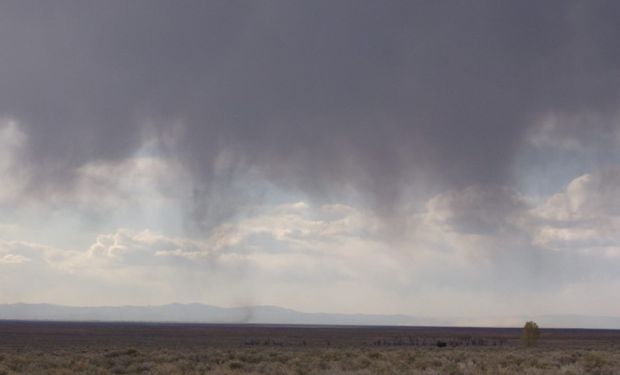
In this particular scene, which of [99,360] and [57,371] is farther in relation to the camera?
[99,360]

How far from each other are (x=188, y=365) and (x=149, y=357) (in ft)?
18.1

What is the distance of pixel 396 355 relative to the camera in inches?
1267

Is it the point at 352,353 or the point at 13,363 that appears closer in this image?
the point at 13,363

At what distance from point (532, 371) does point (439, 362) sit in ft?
14.9

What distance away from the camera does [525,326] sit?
70.7 m

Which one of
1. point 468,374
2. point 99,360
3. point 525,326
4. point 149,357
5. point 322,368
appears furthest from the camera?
point 525,326

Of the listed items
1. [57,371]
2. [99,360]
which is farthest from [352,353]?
[57,371]

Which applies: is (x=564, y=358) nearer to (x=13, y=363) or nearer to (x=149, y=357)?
(x=149, y=357)

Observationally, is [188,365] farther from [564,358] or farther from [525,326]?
[525,326]

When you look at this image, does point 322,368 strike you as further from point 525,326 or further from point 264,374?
point 525,326

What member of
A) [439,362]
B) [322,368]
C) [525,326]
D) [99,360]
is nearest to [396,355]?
[439,362]

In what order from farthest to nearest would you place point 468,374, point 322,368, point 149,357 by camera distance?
1. point 149,357
2. point 322,368
3. point 468,374

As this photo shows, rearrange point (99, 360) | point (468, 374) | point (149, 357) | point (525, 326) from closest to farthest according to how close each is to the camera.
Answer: point (468, 374)
point (99, 360)
point (149, 357)
point (525, 326)

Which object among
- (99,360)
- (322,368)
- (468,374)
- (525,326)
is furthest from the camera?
(525,326)
